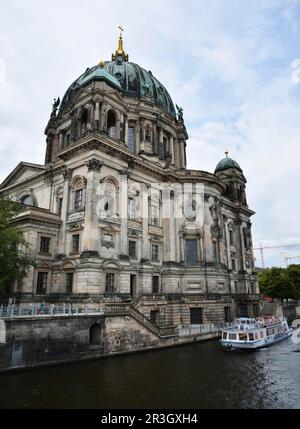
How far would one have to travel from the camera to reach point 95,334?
26188 mm

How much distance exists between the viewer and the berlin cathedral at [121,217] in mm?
32906

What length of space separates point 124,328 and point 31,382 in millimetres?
10555

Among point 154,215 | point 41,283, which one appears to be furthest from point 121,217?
point 41,283

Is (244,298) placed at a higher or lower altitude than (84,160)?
lower

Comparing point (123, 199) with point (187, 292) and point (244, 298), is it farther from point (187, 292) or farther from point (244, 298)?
point (244, 298)

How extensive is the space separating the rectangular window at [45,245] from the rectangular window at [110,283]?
7766 mm

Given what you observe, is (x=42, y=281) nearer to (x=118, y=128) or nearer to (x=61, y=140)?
(x=118, y=128)

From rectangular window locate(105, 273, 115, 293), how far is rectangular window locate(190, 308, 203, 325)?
11782mm

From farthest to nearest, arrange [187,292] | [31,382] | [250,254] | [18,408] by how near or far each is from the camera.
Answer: [250,254], [187,292], [31,382], [18,408]

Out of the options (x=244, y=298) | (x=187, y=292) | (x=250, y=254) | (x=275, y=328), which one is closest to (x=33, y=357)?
(x=187, y=292)

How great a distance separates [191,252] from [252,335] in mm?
15349

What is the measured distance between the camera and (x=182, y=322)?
125 feet

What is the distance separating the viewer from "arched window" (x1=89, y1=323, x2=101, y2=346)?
2593 centimetres

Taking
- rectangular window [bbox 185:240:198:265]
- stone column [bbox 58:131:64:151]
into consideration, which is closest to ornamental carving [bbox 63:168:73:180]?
stone column [bbox 58:131:64:151]
